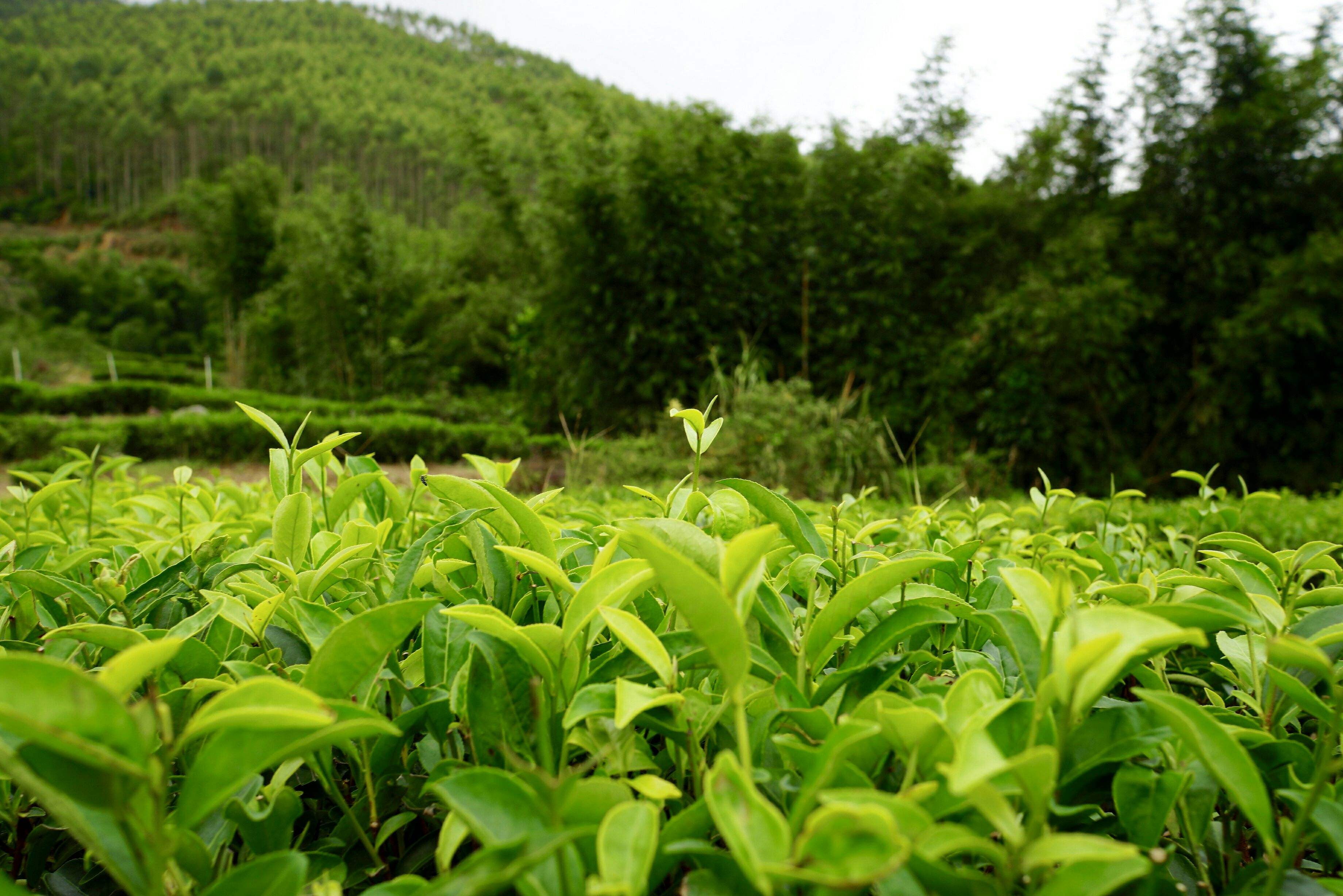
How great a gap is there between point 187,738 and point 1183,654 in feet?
2.95

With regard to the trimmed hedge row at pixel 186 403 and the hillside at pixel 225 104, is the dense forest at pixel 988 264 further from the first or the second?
the hillside at pixel 225 104

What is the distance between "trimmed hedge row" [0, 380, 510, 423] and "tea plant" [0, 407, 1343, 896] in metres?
9.79

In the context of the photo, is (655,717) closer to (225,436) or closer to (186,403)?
(225,436)

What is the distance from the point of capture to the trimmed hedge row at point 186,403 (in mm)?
10570

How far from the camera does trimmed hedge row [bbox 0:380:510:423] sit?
1057cm

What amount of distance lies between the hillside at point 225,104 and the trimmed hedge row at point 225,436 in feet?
128

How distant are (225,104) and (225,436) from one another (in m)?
57.1

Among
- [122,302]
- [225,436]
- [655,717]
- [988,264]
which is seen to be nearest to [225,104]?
[122,302]

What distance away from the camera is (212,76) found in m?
53.2

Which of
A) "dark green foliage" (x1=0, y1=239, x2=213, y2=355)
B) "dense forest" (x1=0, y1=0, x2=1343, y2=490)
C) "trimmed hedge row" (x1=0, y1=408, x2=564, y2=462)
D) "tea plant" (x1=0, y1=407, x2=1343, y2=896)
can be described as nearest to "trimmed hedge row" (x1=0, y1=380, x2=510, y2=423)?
"trimmed hedge row" (x1=0, y1=408, x2=564, y2=462)

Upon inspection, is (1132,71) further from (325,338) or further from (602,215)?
(325,338)

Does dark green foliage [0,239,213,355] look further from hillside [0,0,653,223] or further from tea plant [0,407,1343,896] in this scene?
tea plant [0,407,1343,896]

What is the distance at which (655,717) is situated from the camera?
1.42ft

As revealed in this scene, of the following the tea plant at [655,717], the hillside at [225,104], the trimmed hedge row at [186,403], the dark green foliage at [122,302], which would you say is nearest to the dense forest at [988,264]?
the trimmed hedge row at [186,403]
